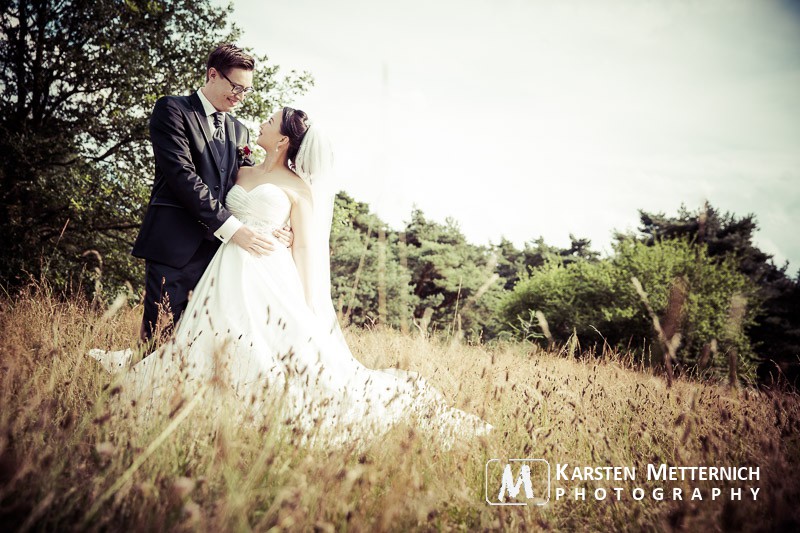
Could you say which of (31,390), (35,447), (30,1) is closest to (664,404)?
(35,447)

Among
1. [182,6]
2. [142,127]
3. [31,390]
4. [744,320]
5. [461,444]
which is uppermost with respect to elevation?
[182,6]

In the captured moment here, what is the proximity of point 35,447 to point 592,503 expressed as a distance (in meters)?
2.44

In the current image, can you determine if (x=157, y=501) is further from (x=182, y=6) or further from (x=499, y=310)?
(x=499, y=310)

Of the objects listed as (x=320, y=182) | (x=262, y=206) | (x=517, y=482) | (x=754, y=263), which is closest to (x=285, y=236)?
(x=262, y=206)

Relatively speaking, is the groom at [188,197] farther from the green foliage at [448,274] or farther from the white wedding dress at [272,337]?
the green foliage at [448,274]

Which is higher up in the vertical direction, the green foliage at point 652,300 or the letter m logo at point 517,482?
the green foliage at point 652,300

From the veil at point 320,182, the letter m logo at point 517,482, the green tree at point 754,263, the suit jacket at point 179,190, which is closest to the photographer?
the letter m logo at point 517,482

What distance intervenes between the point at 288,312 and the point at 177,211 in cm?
112

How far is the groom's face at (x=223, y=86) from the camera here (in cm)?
321

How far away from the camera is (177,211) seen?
299 cm

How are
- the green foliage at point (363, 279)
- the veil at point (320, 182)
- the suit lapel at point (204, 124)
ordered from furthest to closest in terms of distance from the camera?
the green foliage at point (363, 279) < the veil at point (320, 182) < the suit lapel at point (204, 124)

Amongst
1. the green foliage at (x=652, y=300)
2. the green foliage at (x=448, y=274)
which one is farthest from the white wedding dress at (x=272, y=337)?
the green foliage at (x=448, y=274)

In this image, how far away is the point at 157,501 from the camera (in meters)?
1.28

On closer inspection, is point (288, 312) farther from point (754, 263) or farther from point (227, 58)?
point (754, 263)
